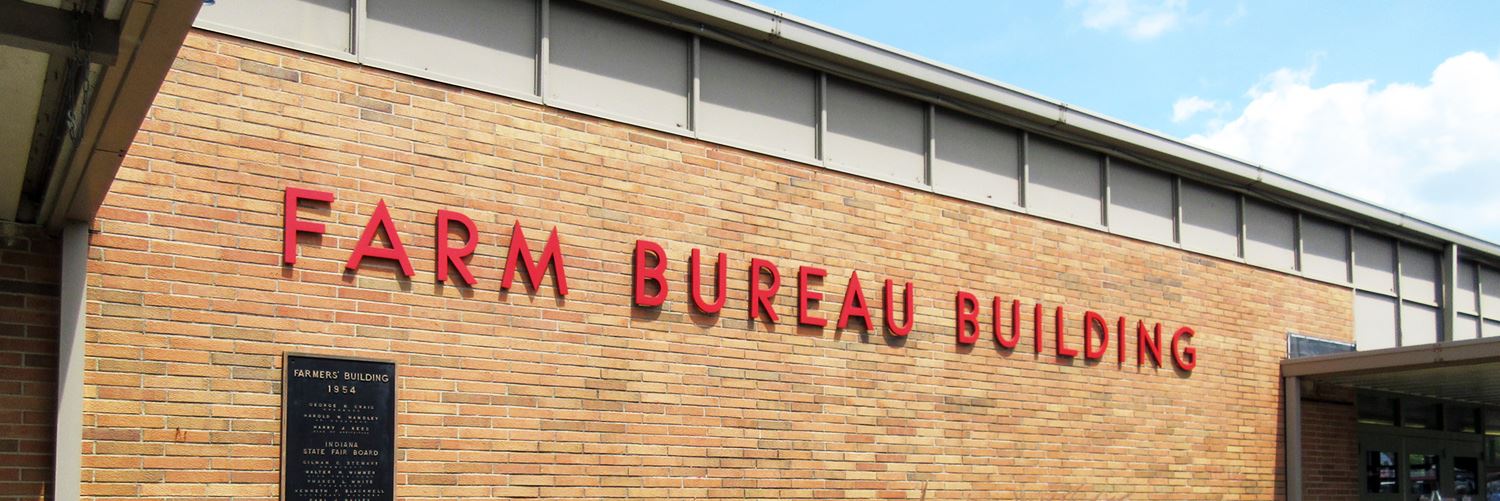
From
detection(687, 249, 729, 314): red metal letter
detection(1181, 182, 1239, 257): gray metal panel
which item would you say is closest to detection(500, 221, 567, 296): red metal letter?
detection(687, 249, 729, 314): red metal letter

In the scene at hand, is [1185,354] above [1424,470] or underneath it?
above

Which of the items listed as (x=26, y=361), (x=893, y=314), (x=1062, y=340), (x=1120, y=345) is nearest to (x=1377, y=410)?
(x=1120, y=345)

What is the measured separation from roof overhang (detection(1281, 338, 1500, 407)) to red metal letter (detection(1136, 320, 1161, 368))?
2.48 m

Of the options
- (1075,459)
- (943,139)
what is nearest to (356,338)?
(943,139)

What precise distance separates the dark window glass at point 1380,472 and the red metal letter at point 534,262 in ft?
41.7

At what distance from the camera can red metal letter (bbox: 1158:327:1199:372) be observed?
1619 cm

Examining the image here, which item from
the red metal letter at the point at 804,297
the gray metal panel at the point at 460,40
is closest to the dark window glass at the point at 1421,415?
the red metal letter at the point at 804,297

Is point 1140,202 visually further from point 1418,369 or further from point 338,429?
point 338,429

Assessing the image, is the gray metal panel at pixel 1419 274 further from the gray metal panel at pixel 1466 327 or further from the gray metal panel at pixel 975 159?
the gray metal panel at pixel 975 159

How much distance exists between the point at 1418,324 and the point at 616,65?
518 inches

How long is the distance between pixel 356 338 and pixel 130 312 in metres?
1.44

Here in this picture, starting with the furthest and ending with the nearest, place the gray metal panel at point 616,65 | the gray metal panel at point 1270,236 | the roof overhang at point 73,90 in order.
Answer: the gray metal panel at point 1270,236, the gray metal panel at point 616,65, the roof overhang at point 73,90

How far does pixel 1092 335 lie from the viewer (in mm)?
15242

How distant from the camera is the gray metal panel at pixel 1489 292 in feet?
68.9
